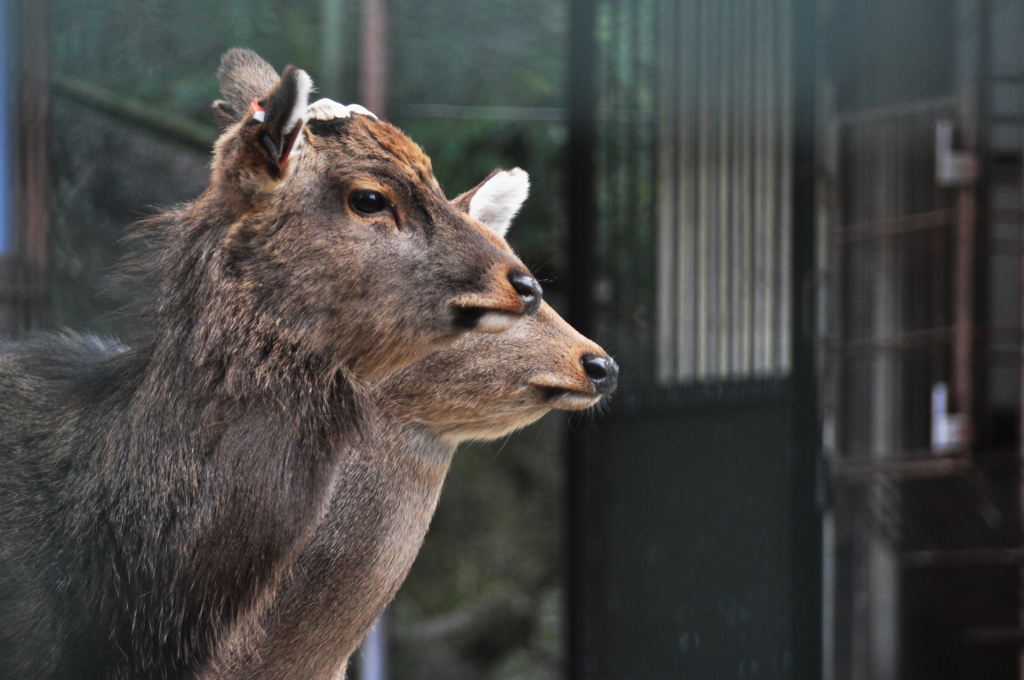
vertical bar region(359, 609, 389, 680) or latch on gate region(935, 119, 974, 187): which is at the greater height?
latch on gate region(935, 119, 974, 187)

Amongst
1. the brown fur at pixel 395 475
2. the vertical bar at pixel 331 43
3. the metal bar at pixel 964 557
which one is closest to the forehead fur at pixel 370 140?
the brown fur at pixel 395 475

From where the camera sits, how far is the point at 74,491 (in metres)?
0.60

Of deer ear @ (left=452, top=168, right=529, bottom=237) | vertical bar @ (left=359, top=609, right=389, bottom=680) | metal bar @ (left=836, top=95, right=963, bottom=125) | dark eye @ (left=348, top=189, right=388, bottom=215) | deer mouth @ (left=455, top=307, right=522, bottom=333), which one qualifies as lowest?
vertical bar @ (left=359, top=609, right=389, bottom=680)

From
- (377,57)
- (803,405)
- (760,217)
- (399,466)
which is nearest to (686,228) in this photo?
(760,217)

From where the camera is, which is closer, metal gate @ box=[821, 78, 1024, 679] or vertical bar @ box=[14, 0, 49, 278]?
vertical bar @ box=[14, 0, 49, 278]

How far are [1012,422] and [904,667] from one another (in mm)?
612

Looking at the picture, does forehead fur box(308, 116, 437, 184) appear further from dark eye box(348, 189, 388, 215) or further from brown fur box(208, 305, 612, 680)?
brown fur box(208, 305, 612, 680)

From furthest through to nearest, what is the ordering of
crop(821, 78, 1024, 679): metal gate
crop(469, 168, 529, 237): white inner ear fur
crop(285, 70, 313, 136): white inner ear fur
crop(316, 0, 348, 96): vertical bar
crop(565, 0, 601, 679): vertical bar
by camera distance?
crop(821, 78, 1024, 679): metal gate → crop(316, 0, 348, 96): vertical bar → crop(565, 0, 601, 679): vertical bar → crop(469, 168, 529, 237): white inner ear fur → crop(285, 70, 313, 136): white inner ear fur

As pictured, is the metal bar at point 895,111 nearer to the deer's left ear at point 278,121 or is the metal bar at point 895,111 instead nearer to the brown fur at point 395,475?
the brown fur at point 395,475

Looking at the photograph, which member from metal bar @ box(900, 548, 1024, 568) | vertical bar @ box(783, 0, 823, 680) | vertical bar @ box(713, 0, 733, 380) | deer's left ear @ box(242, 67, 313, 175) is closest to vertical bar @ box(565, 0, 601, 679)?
vertical bar @ box(713, 0, 733, 380)

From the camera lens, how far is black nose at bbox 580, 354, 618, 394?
1.94 ft

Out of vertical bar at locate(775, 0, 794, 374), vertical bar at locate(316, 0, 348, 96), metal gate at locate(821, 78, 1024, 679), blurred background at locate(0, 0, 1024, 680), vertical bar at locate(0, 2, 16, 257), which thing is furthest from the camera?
metal gate at locate(821, 78, 1024, 679)

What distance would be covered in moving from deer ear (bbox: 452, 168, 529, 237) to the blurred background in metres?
0.41

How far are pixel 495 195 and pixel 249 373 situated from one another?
19 cm
